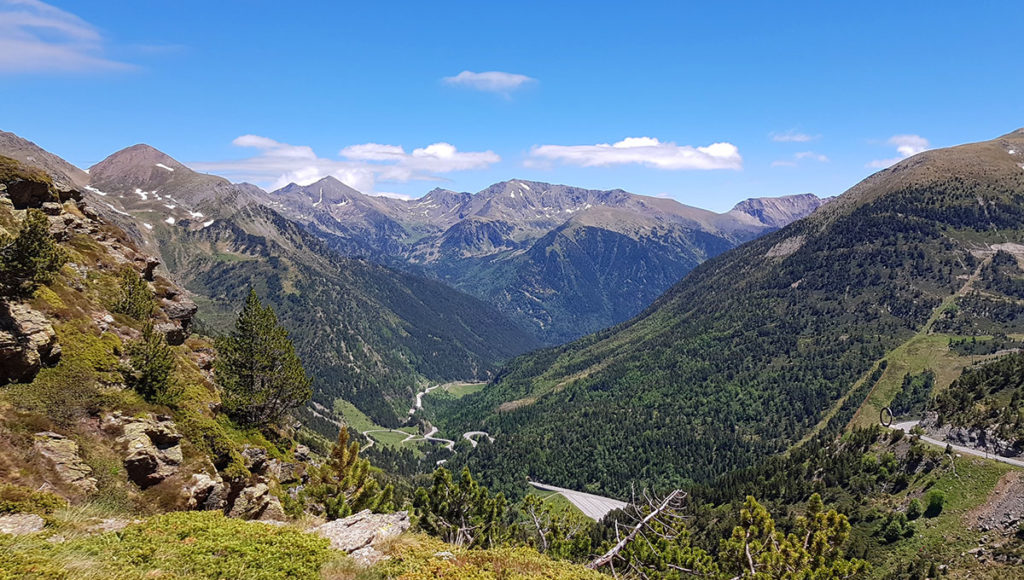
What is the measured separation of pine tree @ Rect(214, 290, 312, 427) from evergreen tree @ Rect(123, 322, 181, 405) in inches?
656

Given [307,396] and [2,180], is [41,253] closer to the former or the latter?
[2,180]

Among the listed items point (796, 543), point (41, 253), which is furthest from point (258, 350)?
point (796, 543)

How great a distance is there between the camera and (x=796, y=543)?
38.0m

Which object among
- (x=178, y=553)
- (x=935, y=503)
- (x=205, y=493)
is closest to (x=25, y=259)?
(x=205, y=493)

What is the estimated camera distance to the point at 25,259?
3594 cm

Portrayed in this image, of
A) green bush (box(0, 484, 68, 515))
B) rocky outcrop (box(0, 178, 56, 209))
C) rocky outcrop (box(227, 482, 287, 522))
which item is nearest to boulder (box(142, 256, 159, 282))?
rocky outcrop (box(0, 178, 56, 209))

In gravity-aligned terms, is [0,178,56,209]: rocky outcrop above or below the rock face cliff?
above

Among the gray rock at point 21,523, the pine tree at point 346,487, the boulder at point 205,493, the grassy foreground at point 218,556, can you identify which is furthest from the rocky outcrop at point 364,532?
the pine tree at point 346,487

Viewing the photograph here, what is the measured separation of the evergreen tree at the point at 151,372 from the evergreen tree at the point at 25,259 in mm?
8371

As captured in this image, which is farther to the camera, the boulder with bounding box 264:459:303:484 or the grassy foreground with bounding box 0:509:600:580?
the boulder with bounding box 264:459:303:484

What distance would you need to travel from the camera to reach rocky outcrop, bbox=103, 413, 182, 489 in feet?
106

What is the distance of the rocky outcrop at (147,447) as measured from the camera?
32.3 m

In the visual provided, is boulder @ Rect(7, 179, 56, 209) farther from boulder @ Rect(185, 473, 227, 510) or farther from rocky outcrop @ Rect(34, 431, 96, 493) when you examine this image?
boulder @ Rect(185, 473, 227, 510)

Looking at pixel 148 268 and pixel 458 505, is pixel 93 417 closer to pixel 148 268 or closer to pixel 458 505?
pixel 458 505
